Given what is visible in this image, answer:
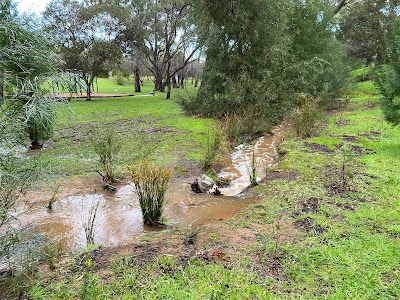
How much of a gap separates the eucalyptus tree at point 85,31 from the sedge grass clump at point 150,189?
15.2 m

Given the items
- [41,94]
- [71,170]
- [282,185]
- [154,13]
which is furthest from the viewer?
[154,13]

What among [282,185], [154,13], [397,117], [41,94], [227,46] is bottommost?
[282,185]

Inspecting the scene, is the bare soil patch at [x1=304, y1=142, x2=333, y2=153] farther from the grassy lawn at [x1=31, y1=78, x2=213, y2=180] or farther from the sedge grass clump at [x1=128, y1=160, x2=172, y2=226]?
the sedge grass clump at [x1=128, y1=160, x2=172, y2=226]

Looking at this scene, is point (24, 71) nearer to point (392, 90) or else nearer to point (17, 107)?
point (17, 107)

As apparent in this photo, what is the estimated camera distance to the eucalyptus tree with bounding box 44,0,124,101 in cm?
1688

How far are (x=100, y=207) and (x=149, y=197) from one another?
1048 mm

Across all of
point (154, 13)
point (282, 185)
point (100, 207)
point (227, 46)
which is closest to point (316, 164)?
point (282, 185)

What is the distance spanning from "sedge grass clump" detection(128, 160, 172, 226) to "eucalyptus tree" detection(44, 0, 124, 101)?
50.0 feet

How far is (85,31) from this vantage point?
57.6 feet

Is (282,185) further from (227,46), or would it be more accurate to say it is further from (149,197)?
(227,46)

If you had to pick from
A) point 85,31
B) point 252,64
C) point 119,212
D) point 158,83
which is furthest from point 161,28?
point 119,212

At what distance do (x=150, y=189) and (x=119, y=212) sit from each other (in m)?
0.80

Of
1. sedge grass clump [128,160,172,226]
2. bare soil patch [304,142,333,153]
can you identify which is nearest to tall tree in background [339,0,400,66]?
bare soil patch [304,142,333,153]

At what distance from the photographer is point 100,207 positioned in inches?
166
